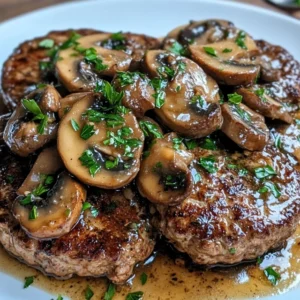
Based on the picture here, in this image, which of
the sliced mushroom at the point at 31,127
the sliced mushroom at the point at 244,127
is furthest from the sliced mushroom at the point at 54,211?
the sliced mushroom at the point at 244,127

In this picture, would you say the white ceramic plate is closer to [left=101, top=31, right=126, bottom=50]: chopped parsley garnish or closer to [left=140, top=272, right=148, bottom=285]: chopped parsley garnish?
[left=101, top=31, right=126, bottom=50]: chopped parsley garnish

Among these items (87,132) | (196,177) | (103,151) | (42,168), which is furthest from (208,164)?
(42,168)

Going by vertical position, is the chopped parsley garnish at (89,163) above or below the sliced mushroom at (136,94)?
below

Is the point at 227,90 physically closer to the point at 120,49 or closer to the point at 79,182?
the point at 120,49

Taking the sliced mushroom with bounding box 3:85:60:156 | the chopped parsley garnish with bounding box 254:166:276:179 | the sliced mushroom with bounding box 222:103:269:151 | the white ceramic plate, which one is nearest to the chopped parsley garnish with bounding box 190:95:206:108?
the sliced mushroom with bounding box 222:103:269:151

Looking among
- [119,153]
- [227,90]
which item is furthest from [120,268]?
[227,90]

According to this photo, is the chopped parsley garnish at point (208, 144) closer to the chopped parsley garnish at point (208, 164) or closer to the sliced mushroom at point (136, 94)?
the chopped parsley garnish at point (208, 164)
